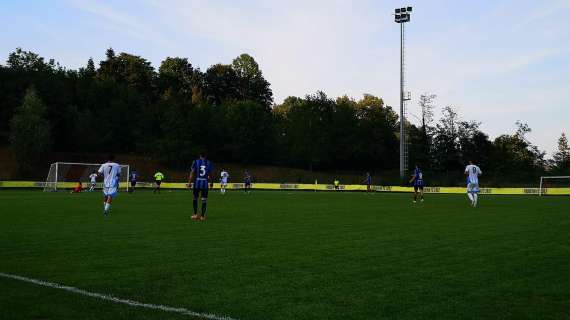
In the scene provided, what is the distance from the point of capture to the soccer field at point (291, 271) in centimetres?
539

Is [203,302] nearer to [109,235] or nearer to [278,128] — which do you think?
[109,235]

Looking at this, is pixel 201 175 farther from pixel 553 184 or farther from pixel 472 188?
pixel 553 184

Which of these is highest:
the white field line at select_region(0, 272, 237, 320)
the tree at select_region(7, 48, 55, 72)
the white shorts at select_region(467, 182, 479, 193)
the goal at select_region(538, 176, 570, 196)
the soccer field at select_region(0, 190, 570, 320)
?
the tree at select_region(7, 48, 55, 72)

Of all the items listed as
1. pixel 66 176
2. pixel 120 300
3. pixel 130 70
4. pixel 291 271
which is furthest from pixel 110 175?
pixel 130 70

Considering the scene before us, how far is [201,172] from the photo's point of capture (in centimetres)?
1664

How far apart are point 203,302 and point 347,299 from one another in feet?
5.03

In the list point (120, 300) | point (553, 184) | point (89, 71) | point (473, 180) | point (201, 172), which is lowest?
point (120, 300)

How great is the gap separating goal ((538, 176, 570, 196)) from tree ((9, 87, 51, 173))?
57604 millimetres

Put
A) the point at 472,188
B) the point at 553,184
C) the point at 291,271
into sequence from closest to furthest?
the point at 291,271, the point at 472,188, the point at 553,184

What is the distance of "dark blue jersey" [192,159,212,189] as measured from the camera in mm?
16531

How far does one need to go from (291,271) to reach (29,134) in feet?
226

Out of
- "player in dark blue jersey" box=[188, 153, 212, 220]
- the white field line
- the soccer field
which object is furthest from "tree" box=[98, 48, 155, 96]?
the white field line

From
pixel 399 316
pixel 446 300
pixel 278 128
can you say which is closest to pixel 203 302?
pixel 399 316

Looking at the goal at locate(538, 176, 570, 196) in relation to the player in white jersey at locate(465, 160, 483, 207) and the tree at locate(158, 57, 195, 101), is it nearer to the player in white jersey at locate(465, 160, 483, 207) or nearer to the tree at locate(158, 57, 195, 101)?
the player in white jersey at locate(465, 160, 483, 207)
